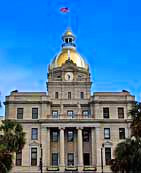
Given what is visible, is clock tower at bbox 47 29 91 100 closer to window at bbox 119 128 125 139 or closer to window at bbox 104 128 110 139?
window at bbox 104 128 110 139

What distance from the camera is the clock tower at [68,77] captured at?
78438mm

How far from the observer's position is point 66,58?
83.3 m

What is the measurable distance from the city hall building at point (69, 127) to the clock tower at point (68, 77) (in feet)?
1.57

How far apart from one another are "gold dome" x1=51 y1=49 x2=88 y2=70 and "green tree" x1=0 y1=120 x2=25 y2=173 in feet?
97.7

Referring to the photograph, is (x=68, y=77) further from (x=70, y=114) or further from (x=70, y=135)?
(x=70, y=135)

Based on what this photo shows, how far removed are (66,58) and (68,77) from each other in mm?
5042

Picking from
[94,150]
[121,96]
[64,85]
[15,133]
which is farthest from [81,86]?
[15,133]

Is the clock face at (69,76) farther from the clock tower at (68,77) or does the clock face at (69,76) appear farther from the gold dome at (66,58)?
the gold dome at (66,58)

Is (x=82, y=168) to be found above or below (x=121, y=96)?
below

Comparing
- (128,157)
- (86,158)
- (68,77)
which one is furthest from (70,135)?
(128,157)

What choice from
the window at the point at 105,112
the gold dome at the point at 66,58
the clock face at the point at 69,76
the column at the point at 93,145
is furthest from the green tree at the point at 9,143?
the gold dome at the point at 66,58

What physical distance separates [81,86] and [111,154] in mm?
15541

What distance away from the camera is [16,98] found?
7425cm

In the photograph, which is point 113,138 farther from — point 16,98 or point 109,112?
point 16,98
